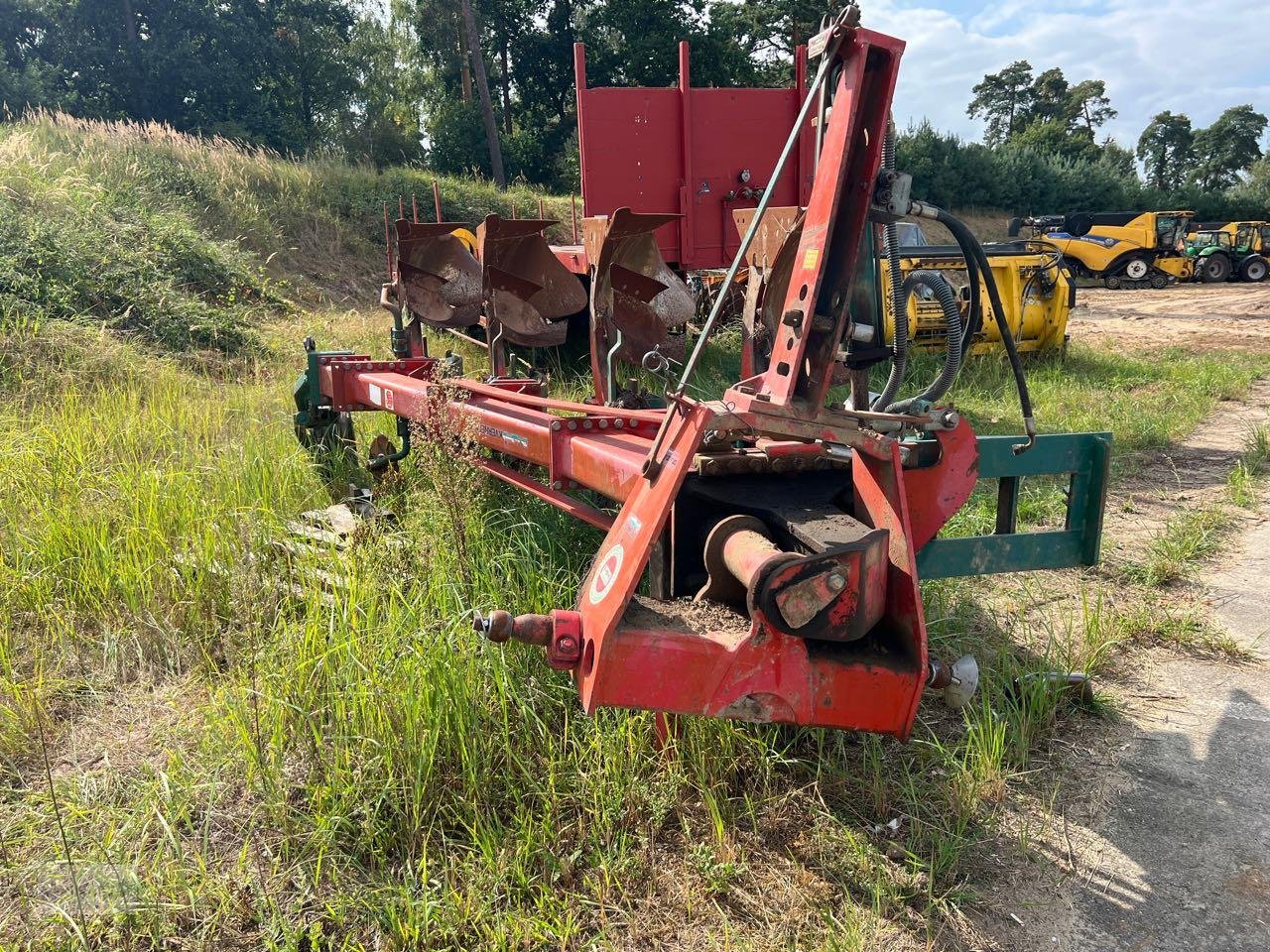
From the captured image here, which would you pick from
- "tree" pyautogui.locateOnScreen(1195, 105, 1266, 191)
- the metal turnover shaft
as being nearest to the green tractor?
the metal turnover shaft

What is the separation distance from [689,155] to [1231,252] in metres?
24.1

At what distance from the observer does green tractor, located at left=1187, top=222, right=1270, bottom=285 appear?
2444cm

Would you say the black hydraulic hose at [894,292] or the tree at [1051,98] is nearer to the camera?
the black hydraulic hose at [894,292]

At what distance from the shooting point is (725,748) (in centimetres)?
241

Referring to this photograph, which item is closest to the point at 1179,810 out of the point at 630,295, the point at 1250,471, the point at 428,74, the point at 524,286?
the point at 630,295

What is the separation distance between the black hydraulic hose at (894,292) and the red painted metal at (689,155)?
4.70 m

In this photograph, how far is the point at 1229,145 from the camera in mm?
64438

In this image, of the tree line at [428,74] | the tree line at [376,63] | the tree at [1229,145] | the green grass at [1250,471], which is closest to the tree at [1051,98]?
the tree at [1229,145]

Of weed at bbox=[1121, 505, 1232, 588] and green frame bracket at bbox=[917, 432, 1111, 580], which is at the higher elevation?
green frame bracket at bbox=[917, 432, 1111, 580]

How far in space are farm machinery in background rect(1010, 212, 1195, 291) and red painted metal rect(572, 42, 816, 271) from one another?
19558 millimetres

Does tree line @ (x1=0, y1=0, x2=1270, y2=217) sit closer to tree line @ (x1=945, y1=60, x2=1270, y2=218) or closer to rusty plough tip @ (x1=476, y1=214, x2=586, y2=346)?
tree line @ (x1=945, y1=60, x2=1270, y2=218)

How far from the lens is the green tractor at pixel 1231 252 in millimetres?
24438

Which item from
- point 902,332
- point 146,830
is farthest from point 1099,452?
point 146,830

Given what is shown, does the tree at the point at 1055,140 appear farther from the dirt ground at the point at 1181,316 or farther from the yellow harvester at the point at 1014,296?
the yellow harvester at the point at 1014,296
